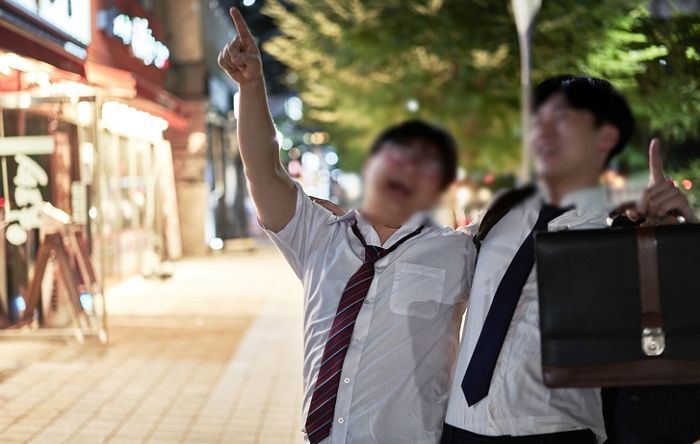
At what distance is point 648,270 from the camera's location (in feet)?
4.46

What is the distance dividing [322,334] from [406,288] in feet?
0.79

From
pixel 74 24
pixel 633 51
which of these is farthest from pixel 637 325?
pixel 74 24

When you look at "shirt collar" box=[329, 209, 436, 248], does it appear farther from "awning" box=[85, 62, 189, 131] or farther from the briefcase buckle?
"awning" box=[85, 62, 189, 131]

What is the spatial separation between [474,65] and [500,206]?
1.26 feet

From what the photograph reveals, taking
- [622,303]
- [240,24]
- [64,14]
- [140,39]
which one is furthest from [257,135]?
[140,39]

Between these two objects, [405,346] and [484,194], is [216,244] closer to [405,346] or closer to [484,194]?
[405,346]

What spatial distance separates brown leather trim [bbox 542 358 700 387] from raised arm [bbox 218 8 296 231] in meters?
0.76

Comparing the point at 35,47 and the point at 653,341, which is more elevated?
the point at 35,47

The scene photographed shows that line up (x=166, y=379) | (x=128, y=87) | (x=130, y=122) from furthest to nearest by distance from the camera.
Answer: (x=130, y=122) < (x=128, y=87) < (x=166, y=379)

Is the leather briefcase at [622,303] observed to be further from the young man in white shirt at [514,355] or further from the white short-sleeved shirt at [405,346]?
the white short-sleeved shirt at [405,346]

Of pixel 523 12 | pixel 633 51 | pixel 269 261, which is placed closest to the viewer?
pixel 523 12

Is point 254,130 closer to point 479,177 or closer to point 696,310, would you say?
point 479,177

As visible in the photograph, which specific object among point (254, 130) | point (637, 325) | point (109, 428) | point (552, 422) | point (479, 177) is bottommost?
point (109, 428)

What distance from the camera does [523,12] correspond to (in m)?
1.35
